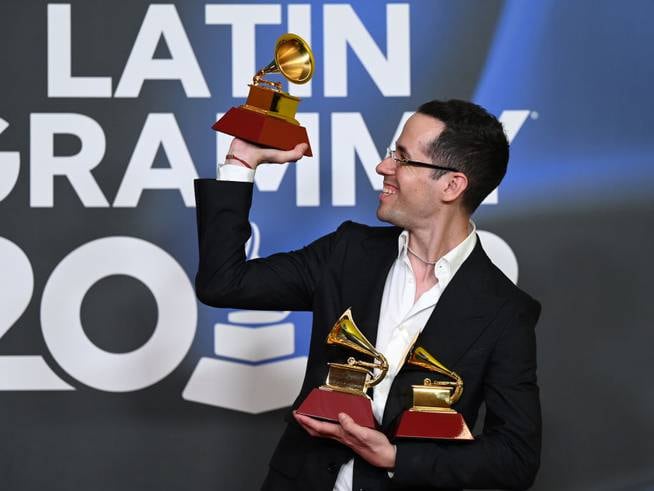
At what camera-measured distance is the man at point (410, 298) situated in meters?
1.69

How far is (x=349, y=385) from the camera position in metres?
1.68

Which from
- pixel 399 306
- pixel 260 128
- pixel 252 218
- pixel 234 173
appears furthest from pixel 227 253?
pixel 252 218

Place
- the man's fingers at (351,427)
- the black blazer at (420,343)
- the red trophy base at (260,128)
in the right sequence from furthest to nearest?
the red trophy base at (260,128) < the black blazer at (420,343) < the man's fingers at (351,427)

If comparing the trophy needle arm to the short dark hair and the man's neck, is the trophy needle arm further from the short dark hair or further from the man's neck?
the short dark hair

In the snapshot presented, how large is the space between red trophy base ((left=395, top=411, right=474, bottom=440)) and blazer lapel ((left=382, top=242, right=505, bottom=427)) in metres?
0.06

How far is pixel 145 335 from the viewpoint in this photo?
2.98 meters

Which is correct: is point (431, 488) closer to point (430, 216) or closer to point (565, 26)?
point (430, 216)

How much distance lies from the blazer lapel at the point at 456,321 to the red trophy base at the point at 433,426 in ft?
0.21

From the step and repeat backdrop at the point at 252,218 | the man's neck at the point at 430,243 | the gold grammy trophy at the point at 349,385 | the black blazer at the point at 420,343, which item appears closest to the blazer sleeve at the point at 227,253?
the black blazer at the point at 420,343

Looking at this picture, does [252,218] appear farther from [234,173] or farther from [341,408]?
[341,408]

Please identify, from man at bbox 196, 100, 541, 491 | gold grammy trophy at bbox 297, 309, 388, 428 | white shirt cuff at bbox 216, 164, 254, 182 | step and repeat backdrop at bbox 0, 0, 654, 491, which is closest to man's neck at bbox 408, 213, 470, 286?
man at bbox 196, 100, 541, 491

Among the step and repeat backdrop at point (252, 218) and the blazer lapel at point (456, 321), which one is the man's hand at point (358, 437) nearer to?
the blazer lapel at point (456, 321)

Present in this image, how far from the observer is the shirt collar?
6.00 ft

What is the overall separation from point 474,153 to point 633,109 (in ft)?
4.59
